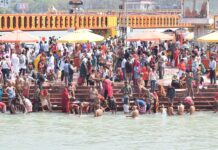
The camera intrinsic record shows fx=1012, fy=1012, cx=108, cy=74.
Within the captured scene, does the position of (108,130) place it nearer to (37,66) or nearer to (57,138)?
(57,138)

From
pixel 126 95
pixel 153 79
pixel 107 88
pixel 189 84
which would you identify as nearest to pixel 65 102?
pixel 107 88

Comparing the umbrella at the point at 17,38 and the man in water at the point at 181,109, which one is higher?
the umbrella at the point at 17,38

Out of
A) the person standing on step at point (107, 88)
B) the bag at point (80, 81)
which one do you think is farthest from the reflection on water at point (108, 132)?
the bag at point (80, 81)

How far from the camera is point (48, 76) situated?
42.0m

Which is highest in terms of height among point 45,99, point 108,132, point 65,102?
point 45,99

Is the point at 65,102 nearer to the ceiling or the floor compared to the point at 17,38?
nearer to the floor

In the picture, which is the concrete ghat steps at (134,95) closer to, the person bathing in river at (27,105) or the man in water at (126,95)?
the man in water at (126,95)

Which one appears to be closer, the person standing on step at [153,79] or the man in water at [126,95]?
the man in water at [126,95]

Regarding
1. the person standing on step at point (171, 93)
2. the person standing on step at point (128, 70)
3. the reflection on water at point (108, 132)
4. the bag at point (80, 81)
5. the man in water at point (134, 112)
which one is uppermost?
the person standing on step at point (128, 70)

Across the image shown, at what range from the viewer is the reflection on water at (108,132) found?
31.7m

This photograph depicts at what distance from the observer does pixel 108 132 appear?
34.2 metres

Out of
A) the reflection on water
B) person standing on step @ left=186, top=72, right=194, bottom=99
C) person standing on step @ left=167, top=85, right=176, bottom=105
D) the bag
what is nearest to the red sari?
the reflection on water

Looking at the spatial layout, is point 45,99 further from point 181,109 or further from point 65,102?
point 181,109

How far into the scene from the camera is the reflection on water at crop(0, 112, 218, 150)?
31656 millimetres
